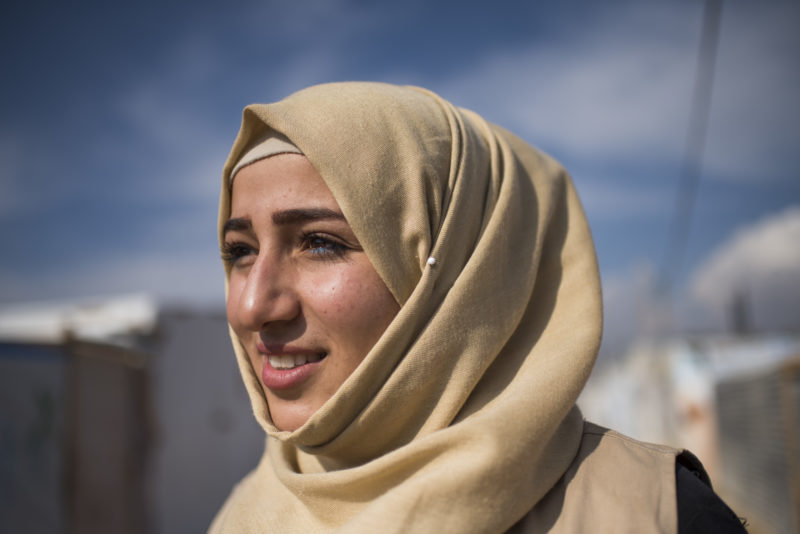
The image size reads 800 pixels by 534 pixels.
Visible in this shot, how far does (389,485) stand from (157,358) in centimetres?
815

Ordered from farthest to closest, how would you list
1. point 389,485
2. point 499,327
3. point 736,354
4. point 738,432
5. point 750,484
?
point 736,354, point 738,432, point 750,484, point 499,327, point 389,485

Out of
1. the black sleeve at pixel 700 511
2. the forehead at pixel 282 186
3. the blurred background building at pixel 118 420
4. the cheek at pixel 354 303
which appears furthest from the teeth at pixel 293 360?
the blurred background building at pixel 118 420

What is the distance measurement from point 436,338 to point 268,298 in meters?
0.43

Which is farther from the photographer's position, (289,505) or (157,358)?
(157,358)

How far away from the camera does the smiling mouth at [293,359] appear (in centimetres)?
144

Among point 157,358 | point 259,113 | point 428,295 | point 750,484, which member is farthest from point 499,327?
point 750,484

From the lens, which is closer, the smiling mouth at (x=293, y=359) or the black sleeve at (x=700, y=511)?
the black sleeve at (x=700, y=511)

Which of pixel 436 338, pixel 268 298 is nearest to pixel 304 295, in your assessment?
pixel 268 298

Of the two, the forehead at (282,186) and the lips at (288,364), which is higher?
the forehead at (282,186)

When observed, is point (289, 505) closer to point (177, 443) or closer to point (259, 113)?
point (259, 113)

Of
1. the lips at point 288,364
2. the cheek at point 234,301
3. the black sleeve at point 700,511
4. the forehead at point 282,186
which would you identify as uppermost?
the forehead at point 282,186

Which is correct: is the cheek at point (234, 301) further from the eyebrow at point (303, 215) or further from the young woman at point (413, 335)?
the eyebrow at point (303, 215)

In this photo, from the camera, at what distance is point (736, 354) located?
1312cm

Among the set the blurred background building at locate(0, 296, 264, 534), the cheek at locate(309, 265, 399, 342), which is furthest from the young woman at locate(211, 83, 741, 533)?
the blurred background building at locate(0, 296, 264, 534)
